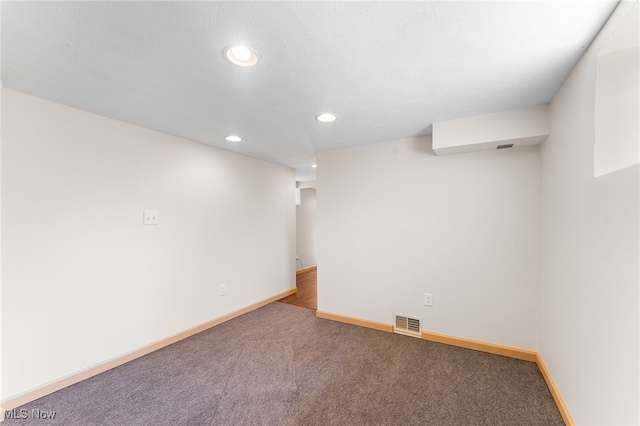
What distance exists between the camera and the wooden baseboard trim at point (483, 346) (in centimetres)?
223

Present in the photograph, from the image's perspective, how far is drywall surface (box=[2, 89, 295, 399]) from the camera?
69.7 inches

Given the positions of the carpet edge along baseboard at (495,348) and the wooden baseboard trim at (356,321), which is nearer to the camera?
the carpet edge along baseboard at (495,348)

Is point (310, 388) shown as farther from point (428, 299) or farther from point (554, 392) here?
point (554, 392)

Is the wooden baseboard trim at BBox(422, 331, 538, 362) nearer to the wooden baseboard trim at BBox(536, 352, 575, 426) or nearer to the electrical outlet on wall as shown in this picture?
the wooden baseboard trim at BBox(536, 352, 575, 426)

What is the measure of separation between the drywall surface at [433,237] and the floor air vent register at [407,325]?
0.21 ft

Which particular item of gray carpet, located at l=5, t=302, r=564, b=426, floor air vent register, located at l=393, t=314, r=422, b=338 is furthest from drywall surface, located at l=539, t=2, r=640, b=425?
floor air vent register, located at l=393, t=314, r=422, b=338

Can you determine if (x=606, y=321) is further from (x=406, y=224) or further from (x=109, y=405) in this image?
(x=109, y=405)

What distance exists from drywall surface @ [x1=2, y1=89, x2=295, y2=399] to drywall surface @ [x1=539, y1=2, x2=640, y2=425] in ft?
10.5

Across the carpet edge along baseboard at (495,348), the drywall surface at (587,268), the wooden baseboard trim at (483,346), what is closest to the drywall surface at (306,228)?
the carpet edge along baseboard at (495,348)

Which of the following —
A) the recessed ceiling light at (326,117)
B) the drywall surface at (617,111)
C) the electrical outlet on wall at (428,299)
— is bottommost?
the electrical outlet on wall at (428,299)

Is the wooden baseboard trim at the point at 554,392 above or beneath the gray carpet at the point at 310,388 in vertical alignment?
above

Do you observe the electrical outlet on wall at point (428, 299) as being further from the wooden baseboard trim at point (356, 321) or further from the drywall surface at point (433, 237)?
the wooden baseboard trim at point (356, 321)

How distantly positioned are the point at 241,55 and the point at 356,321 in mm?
2870

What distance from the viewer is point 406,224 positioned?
9.14 ft
